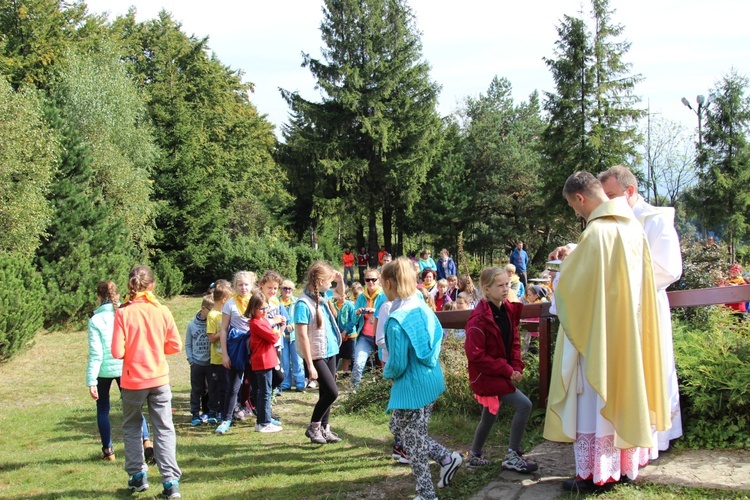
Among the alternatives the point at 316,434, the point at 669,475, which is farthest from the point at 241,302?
the point at 669,475

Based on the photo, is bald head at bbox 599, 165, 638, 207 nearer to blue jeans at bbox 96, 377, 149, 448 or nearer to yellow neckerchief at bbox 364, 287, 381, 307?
blue jeans at bbox 96, 377, 149, 448

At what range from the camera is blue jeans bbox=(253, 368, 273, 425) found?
723 cm

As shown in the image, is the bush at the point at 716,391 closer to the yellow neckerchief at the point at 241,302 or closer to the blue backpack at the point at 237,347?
the blue backpack at the point at 237,347

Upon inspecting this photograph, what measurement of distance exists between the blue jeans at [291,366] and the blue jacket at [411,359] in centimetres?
547

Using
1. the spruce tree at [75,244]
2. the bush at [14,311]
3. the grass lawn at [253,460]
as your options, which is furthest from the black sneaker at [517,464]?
the spruce tree at [75,244]

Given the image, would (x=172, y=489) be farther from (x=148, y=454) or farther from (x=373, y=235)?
(x=373, y=235)

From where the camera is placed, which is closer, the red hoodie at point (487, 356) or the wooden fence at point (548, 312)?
the red hoodie at point (487, 356)

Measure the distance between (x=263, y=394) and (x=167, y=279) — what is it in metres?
19.6

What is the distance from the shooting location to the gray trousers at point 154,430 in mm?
5285

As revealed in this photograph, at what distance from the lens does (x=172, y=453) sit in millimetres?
5340

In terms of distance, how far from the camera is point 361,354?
907cm

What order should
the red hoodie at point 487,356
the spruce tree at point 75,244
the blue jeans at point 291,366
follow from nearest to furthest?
1. the red hoodie at point 487,356
2. the blue jeans at point 291,366
3. the spruce tree at point 75,244

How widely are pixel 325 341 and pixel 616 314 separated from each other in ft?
10.0

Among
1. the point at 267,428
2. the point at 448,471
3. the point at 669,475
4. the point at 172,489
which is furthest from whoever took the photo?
the point at 267,428
